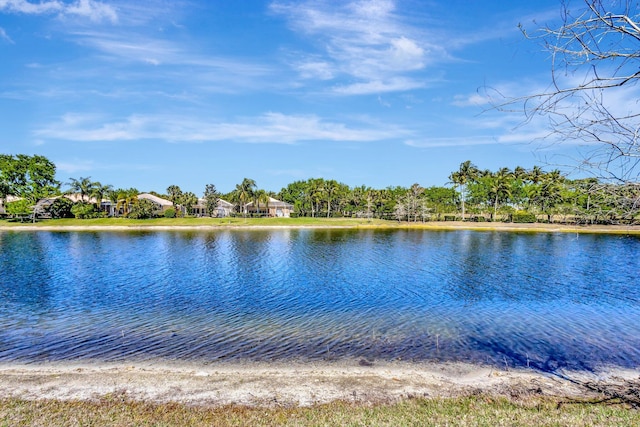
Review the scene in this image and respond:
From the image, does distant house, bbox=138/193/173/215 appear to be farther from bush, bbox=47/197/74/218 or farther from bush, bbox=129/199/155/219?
bush, bbox=47/197/74/218

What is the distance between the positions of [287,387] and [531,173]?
8679mm

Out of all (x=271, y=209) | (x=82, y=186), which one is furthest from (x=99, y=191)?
(x=271, y=209)

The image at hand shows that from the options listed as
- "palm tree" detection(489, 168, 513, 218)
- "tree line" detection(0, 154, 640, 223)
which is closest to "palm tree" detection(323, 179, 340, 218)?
"tree line" detection(0, 154, 640, 223)

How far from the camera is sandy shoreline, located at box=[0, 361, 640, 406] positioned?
402 inches

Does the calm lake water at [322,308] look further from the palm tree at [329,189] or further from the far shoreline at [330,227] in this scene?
the palm tree at [329,189]

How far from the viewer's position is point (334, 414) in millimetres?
8773

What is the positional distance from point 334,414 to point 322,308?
12.6 m

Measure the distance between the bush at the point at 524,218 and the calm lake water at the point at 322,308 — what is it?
193 feet

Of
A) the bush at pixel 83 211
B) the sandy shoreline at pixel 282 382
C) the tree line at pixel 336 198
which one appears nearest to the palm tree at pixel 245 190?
the tree line at pixel 336 198

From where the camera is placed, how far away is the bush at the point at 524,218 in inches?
3839

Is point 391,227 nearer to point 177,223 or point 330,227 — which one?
point 330,227

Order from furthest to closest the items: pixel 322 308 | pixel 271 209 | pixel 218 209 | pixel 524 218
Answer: pixel 271 209 < pixel 218 209 < pixel 524 218 < pixel 322 308

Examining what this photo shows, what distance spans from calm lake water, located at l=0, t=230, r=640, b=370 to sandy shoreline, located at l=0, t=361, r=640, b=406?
0.97 m

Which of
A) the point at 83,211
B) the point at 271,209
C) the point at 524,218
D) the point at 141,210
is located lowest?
the point at 524,218
